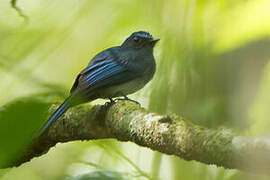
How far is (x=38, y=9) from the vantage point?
3285 mm

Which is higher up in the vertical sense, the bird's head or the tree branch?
the bird's head

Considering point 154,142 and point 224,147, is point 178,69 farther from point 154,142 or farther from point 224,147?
point 224,147

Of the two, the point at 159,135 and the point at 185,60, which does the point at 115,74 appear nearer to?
the point at 185,60

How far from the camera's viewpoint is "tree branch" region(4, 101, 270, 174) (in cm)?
133

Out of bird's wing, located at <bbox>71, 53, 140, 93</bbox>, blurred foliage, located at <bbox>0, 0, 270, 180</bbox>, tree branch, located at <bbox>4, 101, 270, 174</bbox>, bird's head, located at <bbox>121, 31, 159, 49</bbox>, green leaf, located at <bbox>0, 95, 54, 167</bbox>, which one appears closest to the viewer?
green leaf, located at <bbox>0, 95, 54, 167</bbox>

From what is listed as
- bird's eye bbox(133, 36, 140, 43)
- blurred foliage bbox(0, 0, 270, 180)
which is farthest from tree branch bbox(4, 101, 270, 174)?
bird's eye bbox(133, 36, 140, 43)

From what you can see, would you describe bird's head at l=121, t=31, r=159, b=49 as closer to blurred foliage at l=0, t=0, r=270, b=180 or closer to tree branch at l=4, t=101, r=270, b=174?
blurred foliage at l=0, t=0, r=270, b=180

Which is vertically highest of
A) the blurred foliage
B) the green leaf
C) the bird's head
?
the bird's head

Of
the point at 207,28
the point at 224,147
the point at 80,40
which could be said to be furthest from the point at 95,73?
the point at 224,147

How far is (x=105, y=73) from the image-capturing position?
3871 millimetres

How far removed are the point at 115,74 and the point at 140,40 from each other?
2.61ft

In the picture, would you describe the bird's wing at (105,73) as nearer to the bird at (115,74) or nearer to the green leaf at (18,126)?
the bird at (115,74)

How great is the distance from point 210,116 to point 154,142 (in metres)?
0.54

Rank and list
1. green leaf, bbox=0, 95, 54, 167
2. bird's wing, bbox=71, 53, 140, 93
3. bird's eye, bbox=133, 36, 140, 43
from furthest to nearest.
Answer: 1. bird's eye, bbox=133, 36, 140, 43
2. bird's wing, bbox=71, 53, 140, 93
3. green leaf, bbox=0, 95, 54, 167
